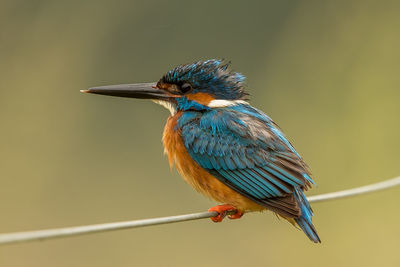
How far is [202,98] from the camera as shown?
3699 mm

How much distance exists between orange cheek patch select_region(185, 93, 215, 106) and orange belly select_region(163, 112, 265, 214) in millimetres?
191

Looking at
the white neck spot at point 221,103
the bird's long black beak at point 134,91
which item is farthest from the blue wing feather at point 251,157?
the bird's long black beak at point 134,91

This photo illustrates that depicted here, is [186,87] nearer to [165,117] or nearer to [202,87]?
[202,87]

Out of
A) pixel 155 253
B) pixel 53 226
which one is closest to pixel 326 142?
pixel 155 253

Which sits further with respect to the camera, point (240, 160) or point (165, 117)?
point (165, 117)

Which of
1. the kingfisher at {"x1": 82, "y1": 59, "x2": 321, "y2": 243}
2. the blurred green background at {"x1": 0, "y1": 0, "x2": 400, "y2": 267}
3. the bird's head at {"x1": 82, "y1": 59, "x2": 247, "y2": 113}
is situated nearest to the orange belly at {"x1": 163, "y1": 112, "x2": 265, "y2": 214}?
the kingfisher at {"x1": 82, "y1": 59, "x2": 321, "y2": 243}

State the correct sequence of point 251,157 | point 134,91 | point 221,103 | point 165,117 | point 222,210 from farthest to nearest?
point 165,117
point 134,91
point 221,103
point 222,210
point 251,157

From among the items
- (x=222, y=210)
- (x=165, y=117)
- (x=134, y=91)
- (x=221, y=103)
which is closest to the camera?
(x=222, y=210)

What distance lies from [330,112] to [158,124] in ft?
5.34

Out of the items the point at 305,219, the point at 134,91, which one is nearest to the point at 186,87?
the point at 134,91

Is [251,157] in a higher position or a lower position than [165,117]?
lower

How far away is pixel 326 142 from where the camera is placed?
5.95 meters

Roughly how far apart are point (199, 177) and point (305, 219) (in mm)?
594

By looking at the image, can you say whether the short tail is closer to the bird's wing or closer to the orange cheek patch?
the bird's wing
